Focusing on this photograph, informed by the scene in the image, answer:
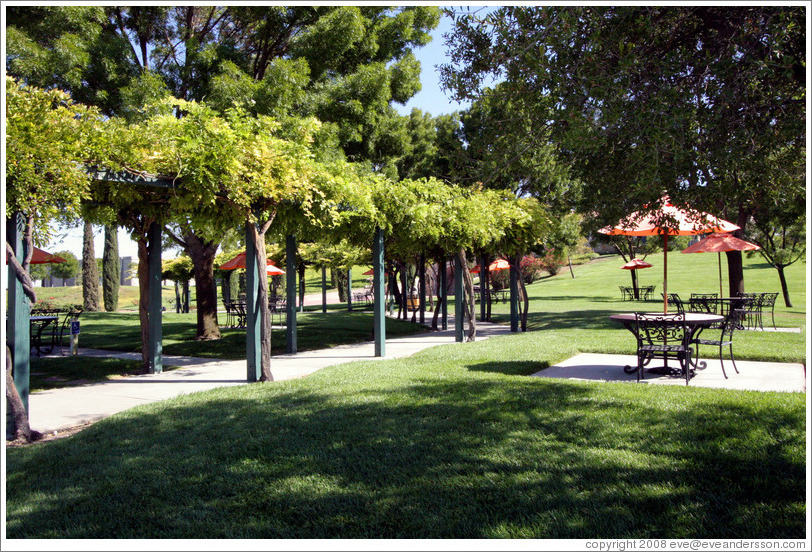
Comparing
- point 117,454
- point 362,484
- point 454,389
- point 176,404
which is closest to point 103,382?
point 176,404

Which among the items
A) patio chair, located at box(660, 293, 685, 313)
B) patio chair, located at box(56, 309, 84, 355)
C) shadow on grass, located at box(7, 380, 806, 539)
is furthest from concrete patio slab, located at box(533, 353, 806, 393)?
patio chair, located at box(56, 309, 84, 355)

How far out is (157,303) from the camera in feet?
32.0

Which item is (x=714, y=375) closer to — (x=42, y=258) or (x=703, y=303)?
(x=703, y=303)

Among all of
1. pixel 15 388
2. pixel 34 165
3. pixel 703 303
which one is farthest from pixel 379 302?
pixel 703 303

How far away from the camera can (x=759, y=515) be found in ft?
11.1

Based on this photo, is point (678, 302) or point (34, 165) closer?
point (34, 165)

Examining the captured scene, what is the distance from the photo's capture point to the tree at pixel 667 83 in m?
4.58

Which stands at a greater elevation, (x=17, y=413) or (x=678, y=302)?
(x=678, y=302)

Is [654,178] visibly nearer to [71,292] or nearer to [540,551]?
[540,551]

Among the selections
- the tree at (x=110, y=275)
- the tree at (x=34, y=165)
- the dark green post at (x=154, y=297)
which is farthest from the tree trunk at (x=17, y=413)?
the tree at (x=110, y=275)

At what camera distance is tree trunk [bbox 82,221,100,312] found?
1008 inches

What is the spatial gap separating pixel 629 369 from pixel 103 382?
8.28m

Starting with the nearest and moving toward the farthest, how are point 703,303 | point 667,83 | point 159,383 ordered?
point 667,83 < point 159,383 < point 703,303

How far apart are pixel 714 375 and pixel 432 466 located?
5.95 metres
